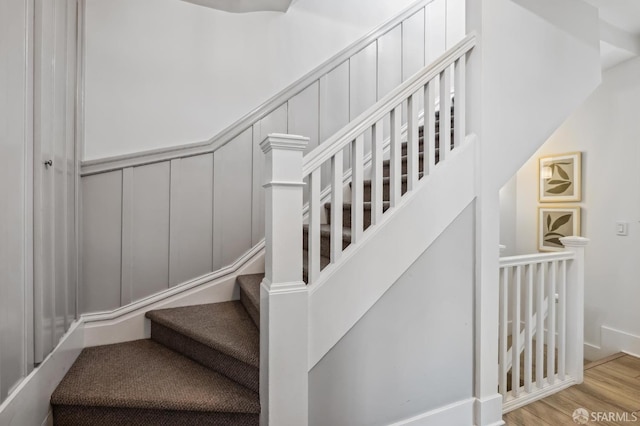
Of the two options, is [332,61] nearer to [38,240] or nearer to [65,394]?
[38,240]

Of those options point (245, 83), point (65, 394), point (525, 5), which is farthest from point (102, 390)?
point (525, 5)

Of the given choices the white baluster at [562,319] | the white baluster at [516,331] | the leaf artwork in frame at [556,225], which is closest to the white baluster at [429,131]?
the white baluster at [516,331]

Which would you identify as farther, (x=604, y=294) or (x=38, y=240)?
(x=604, y=294)

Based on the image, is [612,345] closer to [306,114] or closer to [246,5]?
[306,114]

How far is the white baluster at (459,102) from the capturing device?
1.65 metres

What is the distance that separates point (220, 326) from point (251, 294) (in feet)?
0.71

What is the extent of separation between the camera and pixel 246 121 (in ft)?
7.41

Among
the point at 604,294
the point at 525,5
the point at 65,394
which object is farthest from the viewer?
the point at 604,294

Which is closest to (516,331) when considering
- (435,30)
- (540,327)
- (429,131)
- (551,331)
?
(540,327)

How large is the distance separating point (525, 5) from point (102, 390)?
269 cm

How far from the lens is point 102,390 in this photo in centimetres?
138

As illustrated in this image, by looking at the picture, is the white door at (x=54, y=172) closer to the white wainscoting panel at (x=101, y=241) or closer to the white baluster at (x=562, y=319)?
the white wainscoting panel at (x=101, y=241)

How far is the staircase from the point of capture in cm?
132

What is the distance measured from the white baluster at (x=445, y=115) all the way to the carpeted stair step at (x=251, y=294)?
1150 millimetres
